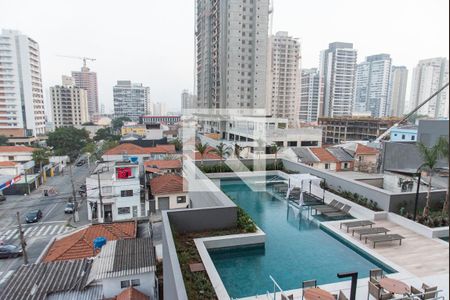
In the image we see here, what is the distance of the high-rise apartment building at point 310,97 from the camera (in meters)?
81.8

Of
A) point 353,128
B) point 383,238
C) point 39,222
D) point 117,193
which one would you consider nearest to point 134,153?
point 39,222

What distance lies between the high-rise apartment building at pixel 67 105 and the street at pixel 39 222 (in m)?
48.6

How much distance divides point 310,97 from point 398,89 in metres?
23.8

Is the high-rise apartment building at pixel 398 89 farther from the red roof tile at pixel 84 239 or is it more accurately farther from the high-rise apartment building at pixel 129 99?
the high-rise apartment building at pixel 129 99

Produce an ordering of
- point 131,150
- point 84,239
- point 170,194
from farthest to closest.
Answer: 1. point 131,150
2. point 170,194
3. point 84,239

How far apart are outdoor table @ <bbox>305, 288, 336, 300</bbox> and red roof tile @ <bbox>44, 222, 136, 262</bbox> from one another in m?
9.88

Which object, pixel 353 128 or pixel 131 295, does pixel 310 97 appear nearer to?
pixel 353 128

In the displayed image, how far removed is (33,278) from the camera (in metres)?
9.66

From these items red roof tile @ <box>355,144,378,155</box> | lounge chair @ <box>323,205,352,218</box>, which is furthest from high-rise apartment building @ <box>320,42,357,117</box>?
lounge chair @ <box>323,205,352,218</box>

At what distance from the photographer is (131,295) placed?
902cm

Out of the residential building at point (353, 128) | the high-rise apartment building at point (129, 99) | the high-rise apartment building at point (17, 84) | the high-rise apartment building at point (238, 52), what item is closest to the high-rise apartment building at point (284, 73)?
the residential building at point (353, 128)

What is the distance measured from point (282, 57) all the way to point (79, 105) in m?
54.7

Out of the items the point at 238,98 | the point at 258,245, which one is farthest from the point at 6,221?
the point at 238,98

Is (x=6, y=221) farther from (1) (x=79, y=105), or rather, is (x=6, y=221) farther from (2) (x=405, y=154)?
(1) (x=79, y=105)
